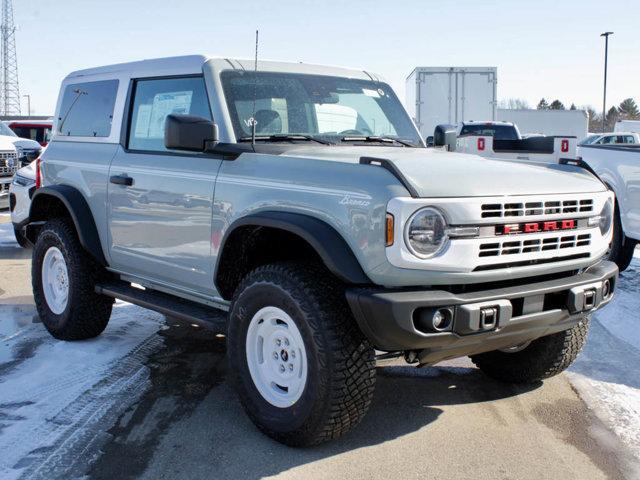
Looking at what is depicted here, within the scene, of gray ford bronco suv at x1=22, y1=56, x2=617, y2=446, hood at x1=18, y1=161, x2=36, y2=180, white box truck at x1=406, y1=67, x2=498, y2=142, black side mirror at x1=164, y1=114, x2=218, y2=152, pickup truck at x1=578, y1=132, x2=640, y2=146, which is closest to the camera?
gray ford bronco suv at x1=22, y1=56, x2=617, y2=446

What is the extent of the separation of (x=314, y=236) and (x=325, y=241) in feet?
0.20

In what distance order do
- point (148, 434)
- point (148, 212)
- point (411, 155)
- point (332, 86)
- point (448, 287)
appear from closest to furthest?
point (448, 287) → point (148, 434) → point (411, 155) → point (148, 212) → point (332, 86)

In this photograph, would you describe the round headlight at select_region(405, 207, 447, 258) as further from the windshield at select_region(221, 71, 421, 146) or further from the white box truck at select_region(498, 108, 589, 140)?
the white box truck at select_region(498, 108, 589, 140)

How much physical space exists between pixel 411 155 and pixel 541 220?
0.88 m

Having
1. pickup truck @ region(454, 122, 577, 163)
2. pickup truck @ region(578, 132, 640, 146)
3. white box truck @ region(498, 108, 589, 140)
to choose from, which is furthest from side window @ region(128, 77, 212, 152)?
white box truck @ region(498, 108, 589, 140)

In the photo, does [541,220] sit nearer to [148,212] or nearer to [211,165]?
[211,165]

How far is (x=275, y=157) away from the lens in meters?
4.04

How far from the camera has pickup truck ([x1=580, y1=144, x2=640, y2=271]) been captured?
25.5 feet

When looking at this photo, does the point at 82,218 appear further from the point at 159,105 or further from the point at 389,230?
the point at 389,230

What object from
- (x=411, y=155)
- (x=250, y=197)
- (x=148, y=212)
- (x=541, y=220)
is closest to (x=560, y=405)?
(x=541, y=220)

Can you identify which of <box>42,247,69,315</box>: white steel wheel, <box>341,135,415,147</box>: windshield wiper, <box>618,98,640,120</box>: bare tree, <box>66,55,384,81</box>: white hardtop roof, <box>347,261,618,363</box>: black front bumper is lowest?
<box>42,247,69,315</box>: white steel wheel

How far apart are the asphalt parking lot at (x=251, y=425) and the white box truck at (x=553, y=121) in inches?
1258

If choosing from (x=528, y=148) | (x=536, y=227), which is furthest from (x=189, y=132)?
(x=528, y=148)

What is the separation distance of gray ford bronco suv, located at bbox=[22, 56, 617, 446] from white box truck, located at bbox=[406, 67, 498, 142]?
53.0 ft
